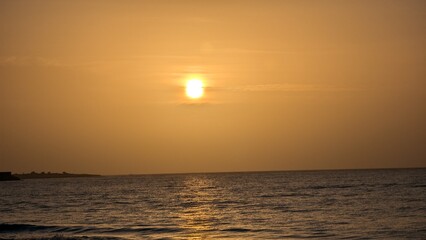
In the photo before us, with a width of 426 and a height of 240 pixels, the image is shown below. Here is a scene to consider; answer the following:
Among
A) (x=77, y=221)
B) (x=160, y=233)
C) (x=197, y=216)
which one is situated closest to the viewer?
(x=160, y=233)

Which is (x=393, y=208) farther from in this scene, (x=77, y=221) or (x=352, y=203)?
(x=77, y=221)

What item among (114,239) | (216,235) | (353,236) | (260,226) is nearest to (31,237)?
(114,239)

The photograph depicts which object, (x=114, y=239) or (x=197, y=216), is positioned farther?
(x=197, y=216)

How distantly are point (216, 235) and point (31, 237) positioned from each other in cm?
1325

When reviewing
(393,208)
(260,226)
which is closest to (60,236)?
(260,226)

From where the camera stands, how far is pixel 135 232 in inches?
1887

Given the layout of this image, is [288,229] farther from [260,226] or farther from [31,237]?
[31,237]

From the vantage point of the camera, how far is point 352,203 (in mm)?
Answer: 71812

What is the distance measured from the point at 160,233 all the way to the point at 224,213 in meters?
18.3

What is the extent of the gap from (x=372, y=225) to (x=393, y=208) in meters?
15.6

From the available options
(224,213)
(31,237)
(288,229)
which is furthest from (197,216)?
(31,237)

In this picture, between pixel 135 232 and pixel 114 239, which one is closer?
pixel 114 239

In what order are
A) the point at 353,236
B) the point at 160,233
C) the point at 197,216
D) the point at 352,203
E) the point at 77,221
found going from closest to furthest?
the point at 353,236, the point at 160,233, the point at 77,221, the point at 197,216, the point at 352,203

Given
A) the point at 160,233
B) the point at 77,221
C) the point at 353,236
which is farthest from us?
the point at 77,221
